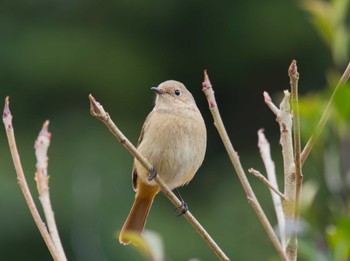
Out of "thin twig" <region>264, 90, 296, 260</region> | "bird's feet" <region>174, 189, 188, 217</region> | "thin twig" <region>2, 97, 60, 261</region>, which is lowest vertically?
"bird's feet" <region>174, 189, 188, 217</region>

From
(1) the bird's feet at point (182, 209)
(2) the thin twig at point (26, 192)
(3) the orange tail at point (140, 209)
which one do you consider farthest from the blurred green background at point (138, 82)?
(2) the thin twig at point (26, 192)

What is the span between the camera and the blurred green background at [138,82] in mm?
10188

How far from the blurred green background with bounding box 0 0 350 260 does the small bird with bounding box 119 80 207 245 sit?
555cm

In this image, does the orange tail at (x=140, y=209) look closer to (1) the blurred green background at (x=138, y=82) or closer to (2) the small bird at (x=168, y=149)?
(2) the small bird at (x=168, y=149)

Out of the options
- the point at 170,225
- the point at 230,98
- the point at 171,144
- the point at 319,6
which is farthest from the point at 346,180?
the point at 230,98

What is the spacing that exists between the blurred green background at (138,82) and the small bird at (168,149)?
5.55m

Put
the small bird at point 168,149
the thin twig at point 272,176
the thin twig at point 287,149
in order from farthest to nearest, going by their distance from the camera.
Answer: the small bird at point 168,149, the thin twig at point 272,176, the thin twig at point 287,149

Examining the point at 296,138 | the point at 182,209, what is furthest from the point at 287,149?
the point at 182,209

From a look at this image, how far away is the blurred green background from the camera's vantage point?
10188mm

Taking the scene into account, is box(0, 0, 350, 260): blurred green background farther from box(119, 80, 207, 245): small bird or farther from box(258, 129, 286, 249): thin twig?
box(258, 129, 286, 249): thin twig

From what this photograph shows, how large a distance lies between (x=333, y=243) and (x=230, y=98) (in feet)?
40.3

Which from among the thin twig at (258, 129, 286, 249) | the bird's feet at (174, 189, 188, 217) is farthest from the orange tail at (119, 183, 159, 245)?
the thin twig at (258, 129, 286, 249)

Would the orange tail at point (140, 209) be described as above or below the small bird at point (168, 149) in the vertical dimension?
below

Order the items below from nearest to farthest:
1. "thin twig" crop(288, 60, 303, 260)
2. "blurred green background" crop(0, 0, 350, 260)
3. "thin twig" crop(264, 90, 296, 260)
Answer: "thin twig" crop(288, 60, 303, 260), "thin twig" crop(264, 90, 296, 260), "blurred green background" crop(0, 0, 350, 260)
